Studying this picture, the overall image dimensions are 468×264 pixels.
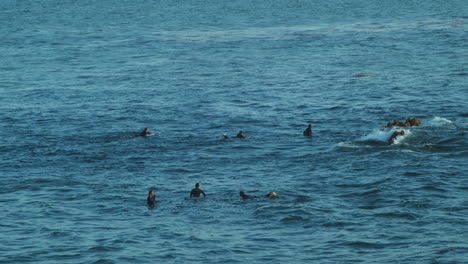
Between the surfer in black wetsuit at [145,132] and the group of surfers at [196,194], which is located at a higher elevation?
the surfer in black wetsuit at [145,132]

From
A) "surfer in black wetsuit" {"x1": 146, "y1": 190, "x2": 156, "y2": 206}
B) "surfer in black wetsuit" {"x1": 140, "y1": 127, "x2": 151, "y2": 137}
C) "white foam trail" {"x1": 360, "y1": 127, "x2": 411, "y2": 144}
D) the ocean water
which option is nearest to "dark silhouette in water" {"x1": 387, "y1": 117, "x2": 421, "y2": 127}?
the ocean water

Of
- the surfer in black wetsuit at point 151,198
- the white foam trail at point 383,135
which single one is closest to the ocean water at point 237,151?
the white foam trail at point 383,135

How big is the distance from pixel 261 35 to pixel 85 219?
6860cm

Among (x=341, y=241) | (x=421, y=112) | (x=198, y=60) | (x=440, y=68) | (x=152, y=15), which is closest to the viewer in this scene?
(x=341, y=241)

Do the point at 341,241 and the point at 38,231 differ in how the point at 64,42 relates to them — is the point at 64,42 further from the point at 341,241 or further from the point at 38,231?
the point at 341,241

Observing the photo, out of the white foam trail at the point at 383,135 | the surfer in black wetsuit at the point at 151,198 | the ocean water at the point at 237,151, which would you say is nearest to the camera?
the ocean water at the point at 237,151

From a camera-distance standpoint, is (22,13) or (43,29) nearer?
(43,29)

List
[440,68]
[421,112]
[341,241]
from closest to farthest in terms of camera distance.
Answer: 1. [341,241]
2. [421,112]
3. [440,68]

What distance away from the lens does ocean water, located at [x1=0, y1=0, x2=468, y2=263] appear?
97.3 ft

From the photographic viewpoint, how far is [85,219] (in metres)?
32.7

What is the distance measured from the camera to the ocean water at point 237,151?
2967 centimetres

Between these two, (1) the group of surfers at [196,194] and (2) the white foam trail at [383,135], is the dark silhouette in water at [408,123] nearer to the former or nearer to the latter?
(2) the white foam trail at [383,135]

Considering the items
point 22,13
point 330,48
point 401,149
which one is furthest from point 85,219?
point 22,13

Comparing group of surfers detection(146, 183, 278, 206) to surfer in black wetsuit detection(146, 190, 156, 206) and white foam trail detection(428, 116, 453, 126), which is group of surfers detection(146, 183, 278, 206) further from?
white foam trail detection(428, 116, 453, 126)
